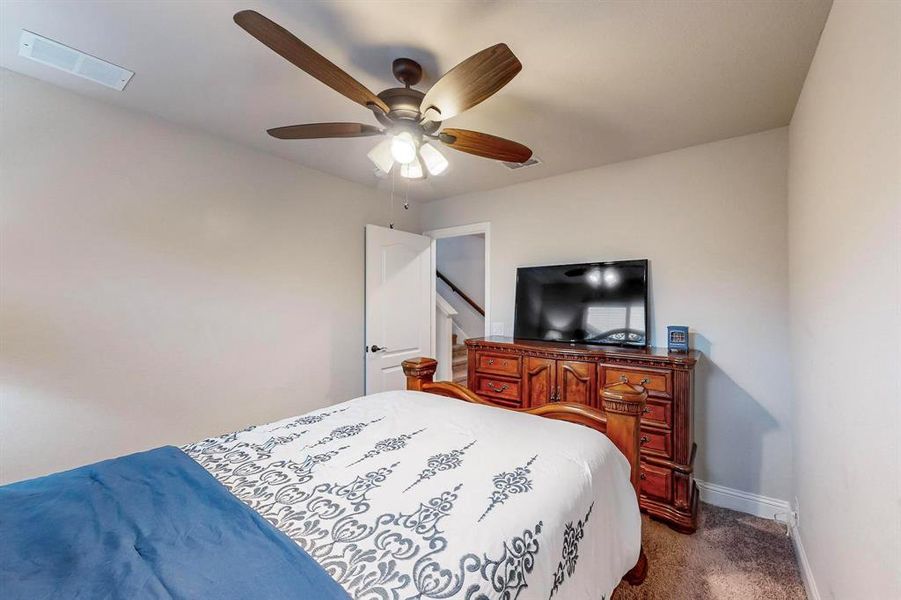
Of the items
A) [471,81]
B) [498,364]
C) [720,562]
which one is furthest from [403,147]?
[720,562]

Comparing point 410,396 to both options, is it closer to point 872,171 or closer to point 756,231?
point 872,171

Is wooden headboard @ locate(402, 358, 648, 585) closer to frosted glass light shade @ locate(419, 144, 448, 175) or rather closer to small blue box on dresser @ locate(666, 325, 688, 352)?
small blue box on dresser @ locate(666, 325, 688, 352)

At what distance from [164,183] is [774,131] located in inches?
151

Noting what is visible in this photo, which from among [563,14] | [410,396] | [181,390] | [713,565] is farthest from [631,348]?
[181,390]

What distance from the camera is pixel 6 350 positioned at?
1706 mm

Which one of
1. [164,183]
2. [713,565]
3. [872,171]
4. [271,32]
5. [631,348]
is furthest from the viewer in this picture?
[631,348]

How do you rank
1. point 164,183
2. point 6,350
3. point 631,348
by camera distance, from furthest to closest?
1. point 631,348
2. point 164,183
3. point 6,350

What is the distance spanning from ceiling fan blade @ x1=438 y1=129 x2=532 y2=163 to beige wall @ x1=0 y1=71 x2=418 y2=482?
1.67m

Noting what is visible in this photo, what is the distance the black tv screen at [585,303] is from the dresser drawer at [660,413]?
52 centimetres

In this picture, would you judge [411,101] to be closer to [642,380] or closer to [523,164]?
[523,164]

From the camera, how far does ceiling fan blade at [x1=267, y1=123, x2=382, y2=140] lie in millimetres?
1664

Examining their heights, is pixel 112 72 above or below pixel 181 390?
above

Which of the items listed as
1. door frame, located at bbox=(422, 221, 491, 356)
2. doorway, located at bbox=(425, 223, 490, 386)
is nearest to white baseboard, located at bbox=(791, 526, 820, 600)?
door frame, located at bbox=(422, 221, 491, 356)

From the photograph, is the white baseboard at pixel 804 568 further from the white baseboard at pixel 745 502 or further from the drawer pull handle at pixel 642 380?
the drawer pull handle at pixel 642 380
